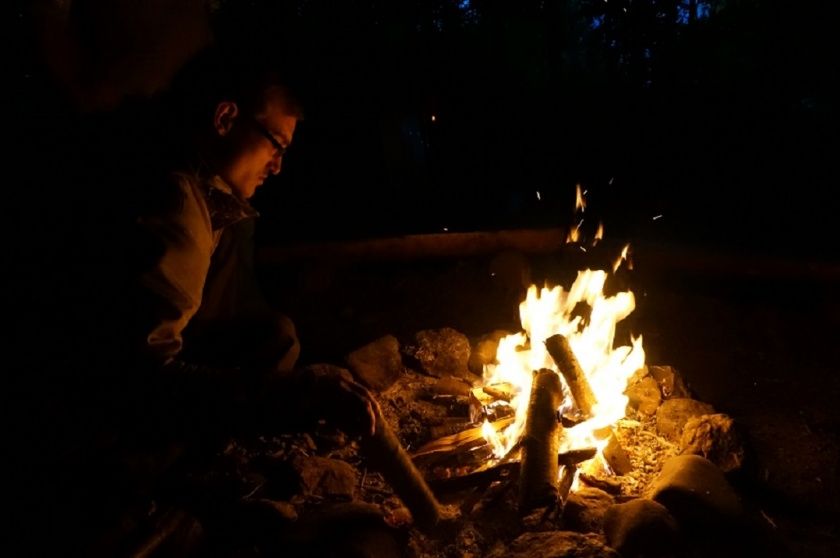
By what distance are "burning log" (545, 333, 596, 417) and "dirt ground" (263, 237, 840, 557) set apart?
929 mm

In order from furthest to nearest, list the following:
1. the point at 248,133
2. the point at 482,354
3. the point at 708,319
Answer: the point at 708,319, the point at 482,354, the point at 248,133

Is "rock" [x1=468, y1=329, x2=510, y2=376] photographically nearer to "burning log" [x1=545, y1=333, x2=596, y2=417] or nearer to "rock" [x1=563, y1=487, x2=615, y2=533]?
"burning log" [x1=545, y1=333, x2=596, y2=417]

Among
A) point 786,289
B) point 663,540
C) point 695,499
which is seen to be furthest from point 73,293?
point 786,289

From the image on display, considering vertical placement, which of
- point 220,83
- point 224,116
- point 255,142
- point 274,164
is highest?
point 220,83

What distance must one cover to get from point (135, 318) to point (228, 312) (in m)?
1.73

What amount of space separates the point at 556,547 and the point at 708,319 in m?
3.38

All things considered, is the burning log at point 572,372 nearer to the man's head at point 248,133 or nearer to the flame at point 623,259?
the flame at point 623,259

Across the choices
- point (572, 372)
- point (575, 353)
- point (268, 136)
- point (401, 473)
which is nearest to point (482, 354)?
point (575, 353)

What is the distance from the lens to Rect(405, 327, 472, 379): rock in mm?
4668

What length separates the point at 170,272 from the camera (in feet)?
7.92

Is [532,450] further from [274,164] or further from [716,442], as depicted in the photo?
[274,164]

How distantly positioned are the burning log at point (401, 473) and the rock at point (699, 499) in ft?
3.87

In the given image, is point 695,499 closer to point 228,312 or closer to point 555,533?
point 555,533

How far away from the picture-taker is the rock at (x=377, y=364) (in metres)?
4.47
